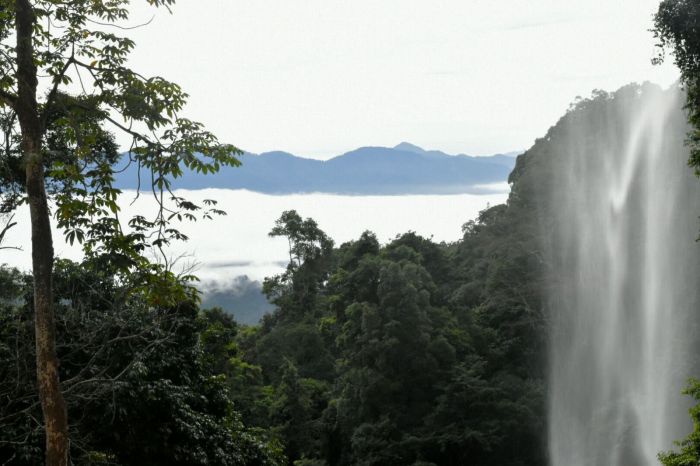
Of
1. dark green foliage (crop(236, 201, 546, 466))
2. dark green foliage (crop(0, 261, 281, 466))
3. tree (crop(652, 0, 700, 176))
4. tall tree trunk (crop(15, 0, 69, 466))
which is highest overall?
tree (crop(652, 0, 700, 176))

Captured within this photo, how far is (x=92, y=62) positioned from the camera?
6.49 m

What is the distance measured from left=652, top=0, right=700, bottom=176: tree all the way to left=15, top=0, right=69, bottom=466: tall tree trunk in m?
9.48

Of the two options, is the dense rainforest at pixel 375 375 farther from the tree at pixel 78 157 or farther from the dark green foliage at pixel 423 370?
the tree at pixel 78 157

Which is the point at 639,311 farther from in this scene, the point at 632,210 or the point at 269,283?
the point at 269,283

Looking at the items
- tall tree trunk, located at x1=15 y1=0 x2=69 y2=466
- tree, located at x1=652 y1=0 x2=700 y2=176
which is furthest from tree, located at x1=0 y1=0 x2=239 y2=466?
tree, located at x1=652 y1=0 x2=700 y2=176

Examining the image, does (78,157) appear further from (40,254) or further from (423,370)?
(423,370)

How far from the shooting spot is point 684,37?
438 inches

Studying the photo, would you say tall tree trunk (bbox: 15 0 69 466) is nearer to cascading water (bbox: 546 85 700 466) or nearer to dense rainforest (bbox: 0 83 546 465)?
dense rainforest (bbox: 0 83 546 465)

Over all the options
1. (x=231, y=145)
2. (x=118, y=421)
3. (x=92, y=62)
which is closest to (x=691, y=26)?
(x=231, y=145)

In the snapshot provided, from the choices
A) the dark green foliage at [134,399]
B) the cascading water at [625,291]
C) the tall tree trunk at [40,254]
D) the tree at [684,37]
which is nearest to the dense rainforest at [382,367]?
the dark green foliage at [134,399]

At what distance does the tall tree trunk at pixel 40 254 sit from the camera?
5.75 m

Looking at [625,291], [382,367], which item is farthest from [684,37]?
[625,291]

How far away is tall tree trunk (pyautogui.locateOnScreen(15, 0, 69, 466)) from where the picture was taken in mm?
5750

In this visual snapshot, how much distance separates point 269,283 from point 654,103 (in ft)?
82.0
